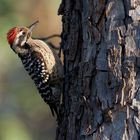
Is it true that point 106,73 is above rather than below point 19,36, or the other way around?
below

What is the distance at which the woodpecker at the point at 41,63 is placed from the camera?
5.61 meters

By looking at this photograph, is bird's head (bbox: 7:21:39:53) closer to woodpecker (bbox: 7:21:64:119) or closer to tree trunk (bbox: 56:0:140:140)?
woodpecker (bbox: 7:21:64:119)

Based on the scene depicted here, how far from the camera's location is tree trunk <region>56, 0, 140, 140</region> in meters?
4.25

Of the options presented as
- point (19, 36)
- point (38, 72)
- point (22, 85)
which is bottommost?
point (22, 85)

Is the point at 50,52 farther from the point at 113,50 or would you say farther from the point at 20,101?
the point at 20,101

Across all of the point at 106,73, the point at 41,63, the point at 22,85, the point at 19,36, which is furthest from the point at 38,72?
the point at 22,85

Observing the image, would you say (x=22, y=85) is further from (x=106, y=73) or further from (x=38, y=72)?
(x=106, y=73)

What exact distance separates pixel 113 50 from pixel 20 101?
729 centimetres

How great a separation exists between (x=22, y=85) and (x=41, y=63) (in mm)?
5635

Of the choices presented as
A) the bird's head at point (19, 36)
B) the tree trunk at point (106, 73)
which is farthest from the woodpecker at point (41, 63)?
the tree trunk at point (106, 73)

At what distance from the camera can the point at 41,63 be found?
19.4 ft

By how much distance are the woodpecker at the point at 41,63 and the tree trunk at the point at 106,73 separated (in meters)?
0.89

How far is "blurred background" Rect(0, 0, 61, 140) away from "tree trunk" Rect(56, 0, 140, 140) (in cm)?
503

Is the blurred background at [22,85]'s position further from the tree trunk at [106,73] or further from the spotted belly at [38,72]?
the tree trunk at [106,73]
